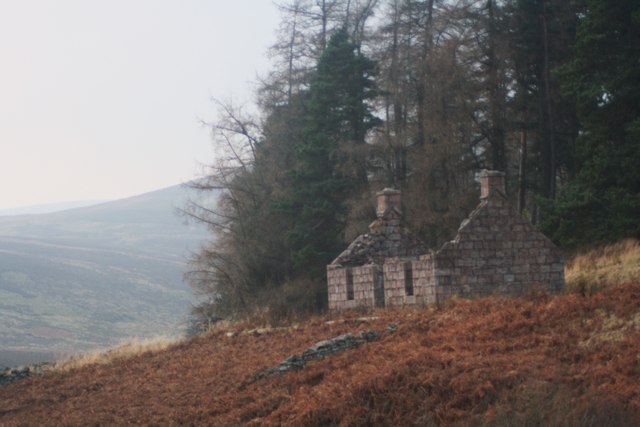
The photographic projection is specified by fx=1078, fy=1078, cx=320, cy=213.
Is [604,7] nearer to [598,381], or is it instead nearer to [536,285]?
[536,285]

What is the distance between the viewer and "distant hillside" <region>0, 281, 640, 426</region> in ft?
49.1

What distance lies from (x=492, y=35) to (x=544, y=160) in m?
5.26

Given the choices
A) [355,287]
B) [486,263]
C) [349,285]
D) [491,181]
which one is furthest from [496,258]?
[349,285]

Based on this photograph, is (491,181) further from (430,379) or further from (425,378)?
(430,379)

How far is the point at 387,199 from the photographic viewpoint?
30906 mm

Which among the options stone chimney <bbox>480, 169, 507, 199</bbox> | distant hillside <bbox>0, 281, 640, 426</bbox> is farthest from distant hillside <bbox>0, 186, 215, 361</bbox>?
stone chimney <bbox>480, 169, 507, 199</bbox>

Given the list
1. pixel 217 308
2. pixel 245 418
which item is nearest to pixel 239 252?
pixel 217 308

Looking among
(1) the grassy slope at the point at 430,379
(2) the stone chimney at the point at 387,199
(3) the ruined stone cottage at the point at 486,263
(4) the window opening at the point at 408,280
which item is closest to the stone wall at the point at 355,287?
(3) the ruined stone cottage at the point at 486,263

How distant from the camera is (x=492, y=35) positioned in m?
41.6

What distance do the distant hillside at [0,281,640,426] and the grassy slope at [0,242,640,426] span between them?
26 millimetres

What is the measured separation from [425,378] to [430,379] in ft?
Result: 0.64

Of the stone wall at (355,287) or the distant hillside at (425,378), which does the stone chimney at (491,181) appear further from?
the stone wall at (355,287)

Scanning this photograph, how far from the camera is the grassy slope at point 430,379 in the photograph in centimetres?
1495

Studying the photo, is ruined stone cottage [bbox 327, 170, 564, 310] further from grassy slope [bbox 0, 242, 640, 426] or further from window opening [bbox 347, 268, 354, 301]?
window opening [bbox 347, 268, 354, 301]
